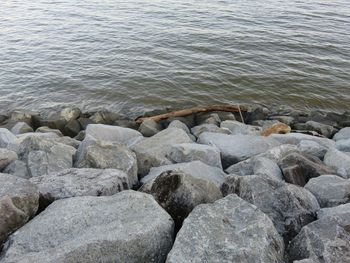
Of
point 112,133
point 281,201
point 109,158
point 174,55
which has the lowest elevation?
point 174,55

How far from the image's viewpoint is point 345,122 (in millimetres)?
12258

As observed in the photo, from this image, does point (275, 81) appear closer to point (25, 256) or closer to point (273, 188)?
point (273, 188)

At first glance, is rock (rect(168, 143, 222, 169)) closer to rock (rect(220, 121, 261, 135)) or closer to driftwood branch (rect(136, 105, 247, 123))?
rock (rect(220, 121, 261, 135))

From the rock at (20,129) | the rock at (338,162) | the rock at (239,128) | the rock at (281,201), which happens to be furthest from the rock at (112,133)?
the rock at (338,162)

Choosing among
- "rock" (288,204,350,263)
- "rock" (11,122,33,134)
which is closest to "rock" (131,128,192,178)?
"rock" (288,204,350,263)

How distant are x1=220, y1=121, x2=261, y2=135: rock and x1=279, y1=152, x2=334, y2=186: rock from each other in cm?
340

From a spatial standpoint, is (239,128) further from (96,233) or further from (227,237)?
(96,233)

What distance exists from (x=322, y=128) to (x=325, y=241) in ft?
24.9

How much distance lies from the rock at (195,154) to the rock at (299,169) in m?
1.34

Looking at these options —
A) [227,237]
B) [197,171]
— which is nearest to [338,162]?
[197,171]

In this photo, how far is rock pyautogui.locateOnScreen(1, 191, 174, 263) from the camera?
4098mm

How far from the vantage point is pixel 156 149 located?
320 inches

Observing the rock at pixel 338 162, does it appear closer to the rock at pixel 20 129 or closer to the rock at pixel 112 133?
the rock at pixel 112 133

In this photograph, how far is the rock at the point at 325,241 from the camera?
420cm
